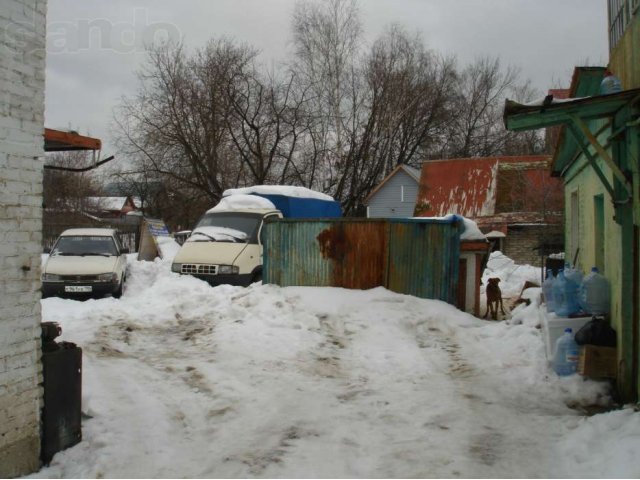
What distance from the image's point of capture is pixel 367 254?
11016 mm

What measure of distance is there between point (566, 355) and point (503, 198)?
825 inches

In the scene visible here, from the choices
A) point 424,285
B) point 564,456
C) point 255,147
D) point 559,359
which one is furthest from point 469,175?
point 564,456

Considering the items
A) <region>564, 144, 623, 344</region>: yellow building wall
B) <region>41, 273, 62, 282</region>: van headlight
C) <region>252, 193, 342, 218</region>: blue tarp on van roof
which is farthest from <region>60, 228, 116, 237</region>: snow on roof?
<region>564, 144, 623, 344</region>: yellow building wall

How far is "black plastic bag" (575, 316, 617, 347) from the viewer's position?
6035mm

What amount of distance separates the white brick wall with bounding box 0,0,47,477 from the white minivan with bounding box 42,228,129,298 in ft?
26.6

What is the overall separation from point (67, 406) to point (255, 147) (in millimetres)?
24805

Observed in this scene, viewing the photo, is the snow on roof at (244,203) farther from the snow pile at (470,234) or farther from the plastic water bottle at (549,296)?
the plastic water bottle at (549,296)

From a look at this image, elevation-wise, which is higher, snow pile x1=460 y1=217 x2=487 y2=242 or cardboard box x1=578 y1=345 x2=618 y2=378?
snow pile x1=460 y1=217 x2=487 y2=242

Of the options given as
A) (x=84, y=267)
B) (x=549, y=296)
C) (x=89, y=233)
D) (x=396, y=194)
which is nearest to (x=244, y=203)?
(x=89, y=233)

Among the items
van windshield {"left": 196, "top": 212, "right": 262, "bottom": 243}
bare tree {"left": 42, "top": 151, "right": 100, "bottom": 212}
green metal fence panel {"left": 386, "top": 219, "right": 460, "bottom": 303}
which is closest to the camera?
green metal fence panel {"left": 386, "top": 219, "right": 460, "bottom": 303}

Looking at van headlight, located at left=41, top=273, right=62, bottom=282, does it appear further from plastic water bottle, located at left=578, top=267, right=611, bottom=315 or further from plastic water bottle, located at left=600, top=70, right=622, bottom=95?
plastic water bottle, located at left=600, top=70, right=622, bottom=95

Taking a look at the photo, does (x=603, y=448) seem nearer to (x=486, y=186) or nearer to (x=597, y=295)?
(x=597, y=295)

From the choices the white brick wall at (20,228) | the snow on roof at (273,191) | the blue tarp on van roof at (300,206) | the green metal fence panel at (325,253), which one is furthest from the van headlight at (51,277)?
the white brick wall at (20,228)

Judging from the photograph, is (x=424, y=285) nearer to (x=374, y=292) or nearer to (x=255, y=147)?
(x=374, y=292)
